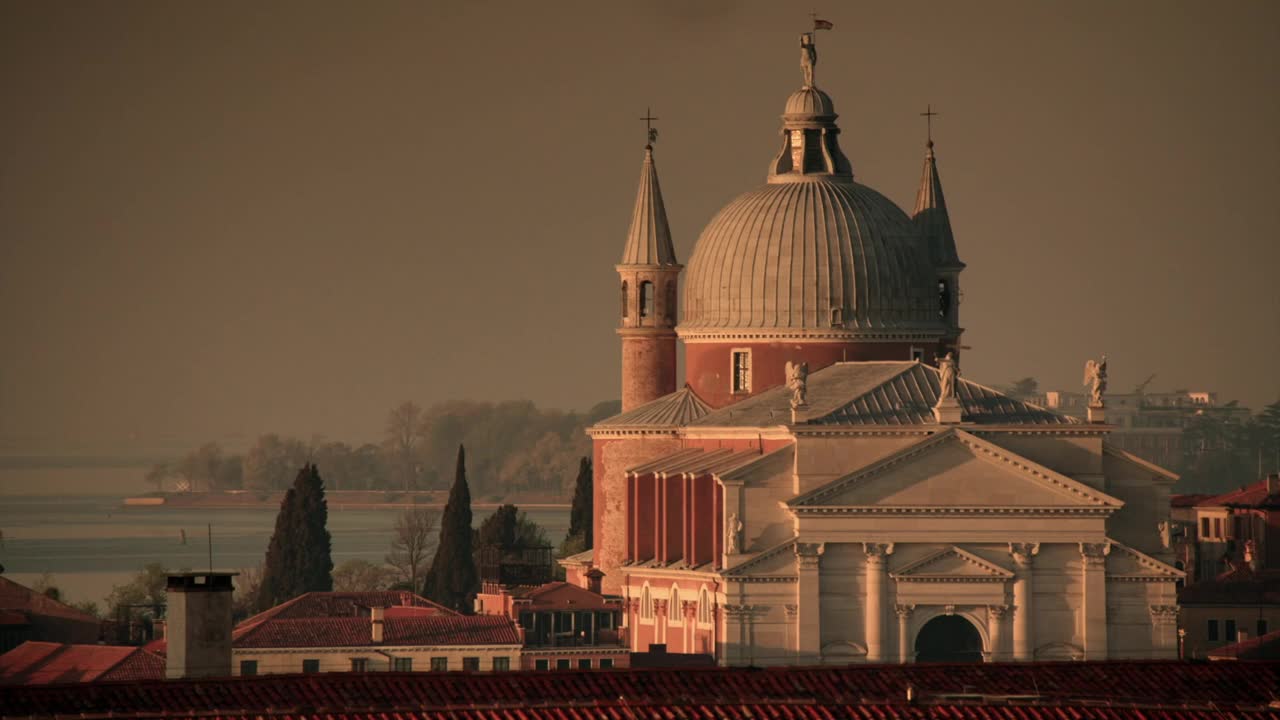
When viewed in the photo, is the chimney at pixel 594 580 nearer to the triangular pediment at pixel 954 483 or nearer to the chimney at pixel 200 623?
the triangular pediment at pixel 954 483

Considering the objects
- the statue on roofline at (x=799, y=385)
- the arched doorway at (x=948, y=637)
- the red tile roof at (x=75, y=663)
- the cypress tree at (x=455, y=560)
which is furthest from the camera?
the cypress tree at (x=455, y=560)

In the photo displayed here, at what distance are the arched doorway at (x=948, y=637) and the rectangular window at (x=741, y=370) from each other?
9.61 m

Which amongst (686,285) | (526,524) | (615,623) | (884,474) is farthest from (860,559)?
(526,524)

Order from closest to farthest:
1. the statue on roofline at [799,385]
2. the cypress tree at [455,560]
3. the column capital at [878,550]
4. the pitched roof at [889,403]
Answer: the column capital at [878,550] → the statue on roofline at [799,385] → the pitched roof at [889,403] → the cypress tree at [455,560]

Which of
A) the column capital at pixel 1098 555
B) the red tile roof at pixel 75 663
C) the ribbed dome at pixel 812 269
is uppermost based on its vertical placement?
the ribbed dome at pixel 812 269

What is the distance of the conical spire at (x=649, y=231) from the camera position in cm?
8319

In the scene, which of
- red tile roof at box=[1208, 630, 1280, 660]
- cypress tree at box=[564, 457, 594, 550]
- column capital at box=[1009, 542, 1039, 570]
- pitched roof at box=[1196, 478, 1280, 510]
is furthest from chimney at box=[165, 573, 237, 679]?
pitched roof at box=[1196, 478, 1280, 510]

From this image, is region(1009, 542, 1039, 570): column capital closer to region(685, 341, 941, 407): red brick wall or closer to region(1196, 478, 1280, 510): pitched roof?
region(685, 341, 941, 407): red brick wall

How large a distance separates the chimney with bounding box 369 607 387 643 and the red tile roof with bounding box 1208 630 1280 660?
14427mm

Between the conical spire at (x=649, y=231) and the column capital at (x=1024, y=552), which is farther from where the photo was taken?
the conical spire at (x=649, y=231)

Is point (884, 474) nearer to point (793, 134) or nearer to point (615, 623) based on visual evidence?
point (615, 623)

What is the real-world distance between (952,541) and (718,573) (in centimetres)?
405

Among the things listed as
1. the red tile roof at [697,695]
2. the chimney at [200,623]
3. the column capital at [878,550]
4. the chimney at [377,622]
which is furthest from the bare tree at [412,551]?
the red tile roof at [697,695]

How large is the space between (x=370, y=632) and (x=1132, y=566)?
13.3 meters
